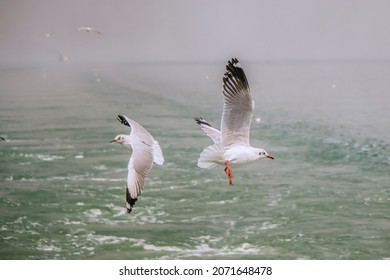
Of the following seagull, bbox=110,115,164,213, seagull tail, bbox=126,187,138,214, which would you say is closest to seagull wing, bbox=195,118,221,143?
seagull, bbox=110,115,164,213

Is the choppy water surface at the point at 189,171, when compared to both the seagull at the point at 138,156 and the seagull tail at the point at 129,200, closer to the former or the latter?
the seagull tail at the point at 129,200

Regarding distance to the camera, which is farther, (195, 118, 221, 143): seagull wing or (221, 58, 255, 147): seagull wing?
(195, 118, 221, 143): seagull wing

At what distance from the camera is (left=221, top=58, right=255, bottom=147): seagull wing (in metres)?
3.29

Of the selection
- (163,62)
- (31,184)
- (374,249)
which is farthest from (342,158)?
(31,184)

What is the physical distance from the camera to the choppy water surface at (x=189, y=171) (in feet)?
13.0

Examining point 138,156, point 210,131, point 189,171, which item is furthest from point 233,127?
point 189,171

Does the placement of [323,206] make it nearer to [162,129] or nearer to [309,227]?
[309,227]

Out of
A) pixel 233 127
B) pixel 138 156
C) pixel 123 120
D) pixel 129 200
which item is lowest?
pixel 129 200

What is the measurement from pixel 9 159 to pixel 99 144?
486 mm

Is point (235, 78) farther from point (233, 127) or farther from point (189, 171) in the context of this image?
point (189, 171)

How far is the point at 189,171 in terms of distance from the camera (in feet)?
14.7

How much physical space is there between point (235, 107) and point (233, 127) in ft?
0.37

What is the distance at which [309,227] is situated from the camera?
402cm

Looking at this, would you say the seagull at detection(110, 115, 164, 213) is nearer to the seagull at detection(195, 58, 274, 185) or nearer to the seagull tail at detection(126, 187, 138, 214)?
the seagull tail at detection(126, 187, 138, 214)
